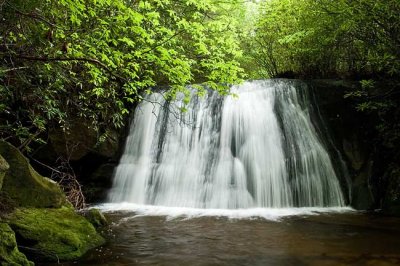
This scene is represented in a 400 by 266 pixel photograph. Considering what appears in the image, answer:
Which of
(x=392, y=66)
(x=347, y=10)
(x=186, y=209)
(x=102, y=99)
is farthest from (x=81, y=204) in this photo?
(x=392, y=66)

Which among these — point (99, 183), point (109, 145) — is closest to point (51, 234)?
point (99, 183)

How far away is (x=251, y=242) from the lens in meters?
5.41

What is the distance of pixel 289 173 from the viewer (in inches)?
348

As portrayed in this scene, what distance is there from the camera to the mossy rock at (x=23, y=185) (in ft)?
16.4

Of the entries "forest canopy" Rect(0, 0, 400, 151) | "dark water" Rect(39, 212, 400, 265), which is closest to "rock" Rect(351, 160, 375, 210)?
"dark water" Rect(39, 212, 400, 265)

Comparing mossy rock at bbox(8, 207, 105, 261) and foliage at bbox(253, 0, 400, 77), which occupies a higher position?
foliage at bbox(253, 0, 400, 77)

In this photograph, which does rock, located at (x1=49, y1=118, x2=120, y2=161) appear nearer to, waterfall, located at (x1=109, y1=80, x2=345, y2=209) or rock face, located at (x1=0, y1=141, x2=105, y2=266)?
waterfall, located at (x1=109, y1=80, x2=345, y2=209)

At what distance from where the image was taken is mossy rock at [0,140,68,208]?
501 cm

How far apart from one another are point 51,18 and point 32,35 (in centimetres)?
51

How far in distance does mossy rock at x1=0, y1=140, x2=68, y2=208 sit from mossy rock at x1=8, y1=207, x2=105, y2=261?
0.20 metres

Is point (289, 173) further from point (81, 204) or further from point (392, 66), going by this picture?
point (81, 204)

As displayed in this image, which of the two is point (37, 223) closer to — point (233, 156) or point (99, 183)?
point (99, 183)

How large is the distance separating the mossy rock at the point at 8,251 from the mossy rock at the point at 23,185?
3.73ft

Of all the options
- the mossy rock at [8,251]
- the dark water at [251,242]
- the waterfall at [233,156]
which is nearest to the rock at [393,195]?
the dark water at [251,242]
